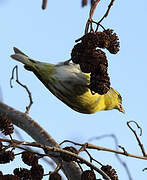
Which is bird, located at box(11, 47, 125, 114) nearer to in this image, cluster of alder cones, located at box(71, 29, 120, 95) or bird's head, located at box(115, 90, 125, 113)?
bird's head, located at box(115, 90, 125, 113)

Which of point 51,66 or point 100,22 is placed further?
point 51,66

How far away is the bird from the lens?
8.77 ft

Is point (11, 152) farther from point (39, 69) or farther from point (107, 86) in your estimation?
point (39, 69)

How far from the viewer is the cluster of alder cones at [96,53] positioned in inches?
71.3

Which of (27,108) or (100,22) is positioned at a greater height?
(100,22)

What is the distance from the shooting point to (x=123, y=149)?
1893 millimetres

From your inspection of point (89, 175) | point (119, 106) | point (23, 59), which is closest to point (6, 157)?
point (89, 175)

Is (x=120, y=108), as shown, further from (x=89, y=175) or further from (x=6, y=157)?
(x=6, y=157)

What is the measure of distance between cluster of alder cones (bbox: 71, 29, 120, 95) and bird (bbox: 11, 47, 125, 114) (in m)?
0.68

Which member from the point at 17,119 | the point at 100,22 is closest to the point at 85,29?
the point at 100,22

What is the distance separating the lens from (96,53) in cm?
185

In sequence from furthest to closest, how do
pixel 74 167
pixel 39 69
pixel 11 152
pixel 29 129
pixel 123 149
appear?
1. pixel 29 129
2. pixel 39 69
3. pixel 74 167
4. pixel 123 149
5. pixel 11 152

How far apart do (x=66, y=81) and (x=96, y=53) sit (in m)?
0.89

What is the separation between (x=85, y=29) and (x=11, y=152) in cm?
66
